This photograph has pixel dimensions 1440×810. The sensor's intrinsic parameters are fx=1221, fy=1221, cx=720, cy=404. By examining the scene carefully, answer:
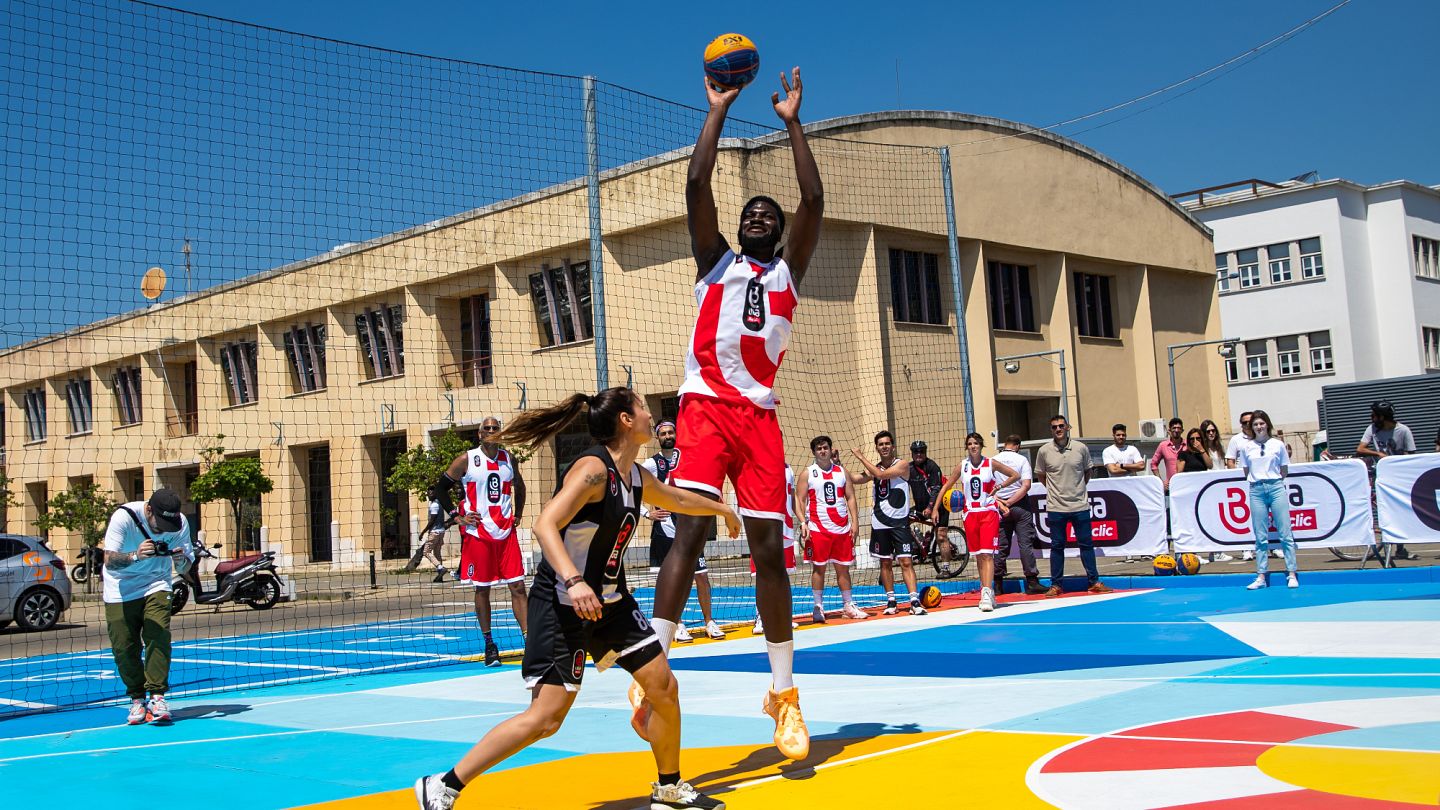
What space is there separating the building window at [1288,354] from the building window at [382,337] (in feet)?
132

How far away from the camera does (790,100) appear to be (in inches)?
226

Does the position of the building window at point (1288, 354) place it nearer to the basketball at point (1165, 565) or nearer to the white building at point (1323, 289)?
the white building at point (1323, 289)

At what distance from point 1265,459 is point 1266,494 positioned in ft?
1.27

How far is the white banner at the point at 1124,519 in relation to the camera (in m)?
15.3

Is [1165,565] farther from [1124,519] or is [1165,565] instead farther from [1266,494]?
[1266,494]

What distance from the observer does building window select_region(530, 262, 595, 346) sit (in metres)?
27.5

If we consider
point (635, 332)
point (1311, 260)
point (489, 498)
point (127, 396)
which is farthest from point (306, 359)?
point (1311, 260)

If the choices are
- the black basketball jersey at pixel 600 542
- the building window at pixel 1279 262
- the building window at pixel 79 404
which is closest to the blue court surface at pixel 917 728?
the black basketball jersey at pixel 600 542

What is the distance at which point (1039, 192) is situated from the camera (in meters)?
32.7

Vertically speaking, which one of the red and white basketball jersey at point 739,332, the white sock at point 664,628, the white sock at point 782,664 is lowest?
the white sock at point 782,664

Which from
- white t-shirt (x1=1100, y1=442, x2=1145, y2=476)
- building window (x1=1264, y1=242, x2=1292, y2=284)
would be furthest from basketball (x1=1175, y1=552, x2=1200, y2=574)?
building window (x1=1264, y1=242, x2=1292, y2=284)

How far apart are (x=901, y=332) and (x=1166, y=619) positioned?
18.2m

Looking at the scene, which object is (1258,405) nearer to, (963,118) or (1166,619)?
(963,118)

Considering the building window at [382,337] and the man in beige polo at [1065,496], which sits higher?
the building window at [382,337]
